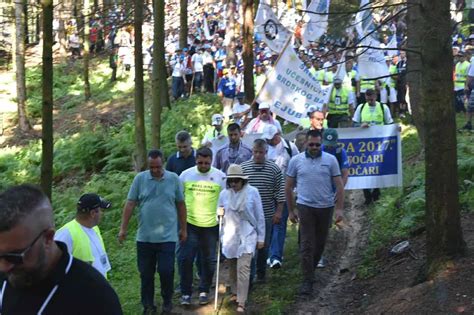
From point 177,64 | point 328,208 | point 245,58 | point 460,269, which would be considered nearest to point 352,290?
point 328,208

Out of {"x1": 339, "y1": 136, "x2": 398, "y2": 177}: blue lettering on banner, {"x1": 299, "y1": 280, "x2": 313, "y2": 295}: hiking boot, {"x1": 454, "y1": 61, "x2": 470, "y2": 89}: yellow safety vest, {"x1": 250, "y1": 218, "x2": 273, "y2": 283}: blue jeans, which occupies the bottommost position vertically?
{"x1": 299, "y1": 280, "x2": 313, "y2": 295}: hiking boot

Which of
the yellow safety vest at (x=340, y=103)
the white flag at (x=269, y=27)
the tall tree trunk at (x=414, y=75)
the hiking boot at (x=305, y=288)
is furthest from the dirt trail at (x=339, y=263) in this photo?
the white flag at (x=269, y=27)

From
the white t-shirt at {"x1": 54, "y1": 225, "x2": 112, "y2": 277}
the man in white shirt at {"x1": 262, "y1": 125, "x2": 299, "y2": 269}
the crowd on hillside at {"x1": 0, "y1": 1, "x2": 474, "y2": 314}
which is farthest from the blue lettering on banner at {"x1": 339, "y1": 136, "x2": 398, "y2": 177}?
the white t-shirt at {"x1": 54, "y1": 225, "x2": 112, "y2": 277}

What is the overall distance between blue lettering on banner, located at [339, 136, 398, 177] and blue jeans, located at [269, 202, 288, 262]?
292 centimetres

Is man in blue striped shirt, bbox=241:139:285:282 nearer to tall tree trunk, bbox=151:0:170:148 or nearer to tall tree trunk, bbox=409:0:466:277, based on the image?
tall tree trunk, bbox=409:0:466:277

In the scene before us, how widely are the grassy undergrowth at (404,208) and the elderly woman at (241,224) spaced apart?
186 centimetres

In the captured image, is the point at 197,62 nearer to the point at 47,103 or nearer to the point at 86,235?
the point at 47,103

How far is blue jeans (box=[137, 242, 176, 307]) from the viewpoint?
A: 8.35 meters

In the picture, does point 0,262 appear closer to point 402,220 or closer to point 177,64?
point 402,220

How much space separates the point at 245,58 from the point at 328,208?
29.1 ft

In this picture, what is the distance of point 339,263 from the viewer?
34.2 ft

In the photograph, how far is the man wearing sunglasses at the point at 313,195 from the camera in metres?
8.94

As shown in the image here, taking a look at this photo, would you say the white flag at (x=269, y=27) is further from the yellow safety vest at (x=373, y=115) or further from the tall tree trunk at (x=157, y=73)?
the yellow safety vest at (x=373, y=115)

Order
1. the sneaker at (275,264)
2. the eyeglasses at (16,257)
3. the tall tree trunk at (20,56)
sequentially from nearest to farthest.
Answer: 1. the eyeglasses at (16,257)
2. the sneaker at (275,264)
3. the tall tree trunk at (20,56)
